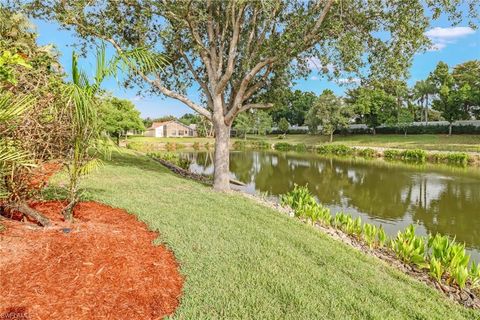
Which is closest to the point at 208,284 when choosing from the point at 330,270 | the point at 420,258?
the point at 330,270

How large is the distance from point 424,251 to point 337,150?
40.2 metres

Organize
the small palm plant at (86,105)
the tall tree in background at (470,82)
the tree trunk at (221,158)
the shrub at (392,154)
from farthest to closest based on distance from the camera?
the tall tree in background at (470,82), the shrub at (392,154), the tree trunk at (221,158), the small palm plant at (86,105)

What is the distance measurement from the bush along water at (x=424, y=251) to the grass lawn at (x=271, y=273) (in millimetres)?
785

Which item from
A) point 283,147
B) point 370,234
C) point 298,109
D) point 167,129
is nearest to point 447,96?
point 283,147

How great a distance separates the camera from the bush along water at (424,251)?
18.8ft

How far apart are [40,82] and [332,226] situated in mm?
7393

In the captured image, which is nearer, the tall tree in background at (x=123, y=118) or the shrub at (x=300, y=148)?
the tall tree in background at (x=123, y=118)

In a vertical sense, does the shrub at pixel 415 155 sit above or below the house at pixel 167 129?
below

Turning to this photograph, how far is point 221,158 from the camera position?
12.2m

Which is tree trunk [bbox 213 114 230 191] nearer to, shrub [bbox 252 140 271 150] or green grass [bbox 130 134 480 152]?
green grass [bbox 130 134 480 152]

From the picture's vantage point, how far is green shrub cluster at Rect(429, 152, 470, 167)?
105 ft

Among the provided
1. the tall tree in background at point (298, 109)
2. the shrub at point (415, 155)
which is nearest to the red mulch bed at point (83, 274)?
the shrub at point (415, 155)

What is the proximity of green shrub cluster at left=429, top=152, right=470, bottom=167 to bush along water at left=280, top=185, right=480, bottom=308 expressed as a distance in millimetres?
28280

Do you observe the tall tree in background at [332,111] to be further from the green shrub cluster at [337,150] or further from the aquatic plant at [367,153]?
the aquatic plant at [367,153]
